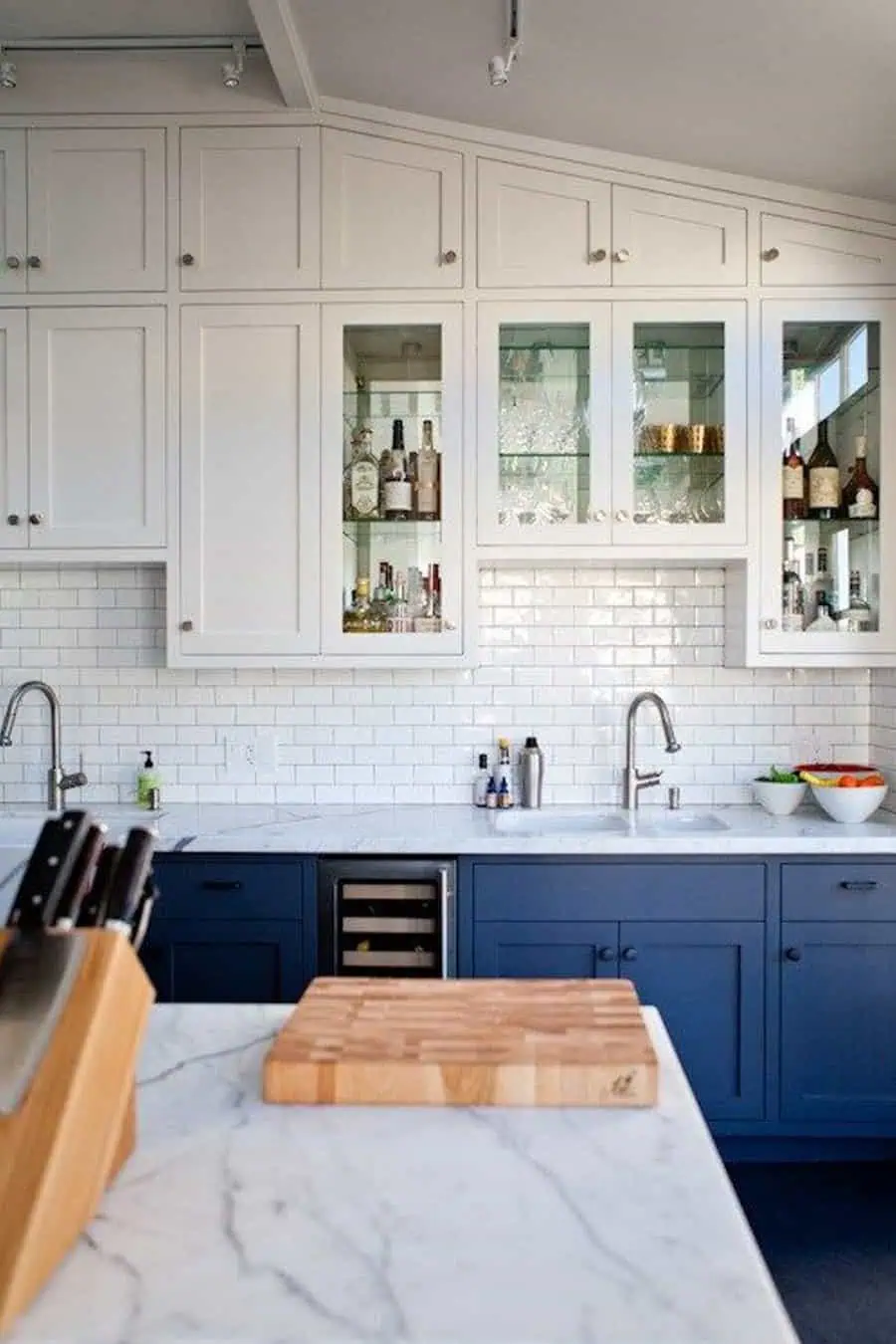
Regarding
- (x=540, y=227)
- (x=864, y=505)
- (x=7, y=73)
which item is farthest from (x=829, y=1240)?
(x=7, y=73)

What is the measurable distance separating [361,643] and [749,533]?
119 cm

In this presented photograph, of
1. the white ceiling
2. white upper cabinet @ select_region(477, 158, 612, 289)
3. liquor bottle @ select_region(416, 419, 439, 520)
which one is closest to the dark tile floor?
liquor bottle @ select_region(416, 419, 439, 520)

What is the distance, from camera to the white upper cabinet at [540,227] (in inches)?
108

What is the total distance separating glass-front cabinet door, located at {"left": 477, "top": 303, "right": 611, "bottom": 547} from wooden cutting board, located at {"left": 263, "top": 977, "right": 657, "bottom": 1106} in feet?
5.94

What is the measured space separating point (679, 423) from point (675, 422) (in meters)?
0.01

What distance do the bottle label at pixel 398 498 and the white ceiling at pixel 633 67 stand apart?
106 centimetres

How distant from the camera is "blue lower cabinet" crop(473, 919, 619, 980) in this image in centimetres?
255

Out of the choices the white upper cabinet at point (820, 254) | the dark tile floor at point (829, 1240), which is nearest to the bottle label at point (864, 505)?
the white upper cabinet at point (820, 254)

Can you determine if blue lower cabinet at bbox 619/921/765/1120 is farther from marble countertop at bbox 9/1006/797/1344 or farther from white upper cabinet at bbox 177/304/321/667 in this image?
marble countertop at bbox 9/1006/797/1344

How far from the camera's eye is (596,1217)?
0.80 metres

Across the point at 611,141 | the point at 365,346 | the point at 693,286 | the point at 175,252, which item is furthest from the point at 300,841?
the point at 611,141

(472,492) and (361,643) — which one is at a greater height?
(472,492)

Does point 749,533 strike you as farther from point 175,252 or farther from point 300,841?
point 175,252

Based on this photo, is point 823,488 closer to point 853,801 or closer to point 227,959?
point 853,801
